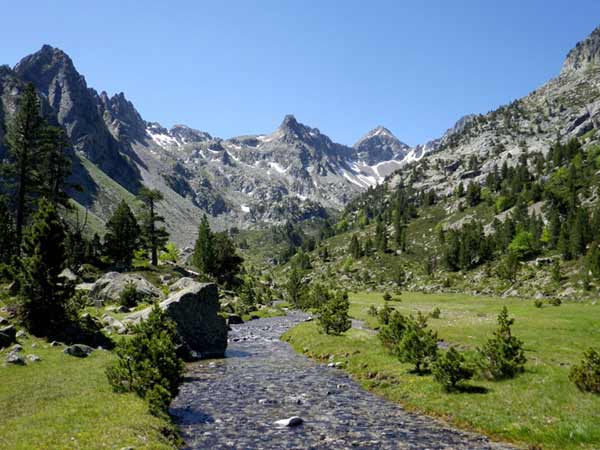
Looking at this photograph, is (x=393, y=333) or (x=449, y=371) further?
(x=393, y=333)

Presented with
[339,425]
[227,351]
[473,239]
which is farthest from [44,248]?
[473,239]

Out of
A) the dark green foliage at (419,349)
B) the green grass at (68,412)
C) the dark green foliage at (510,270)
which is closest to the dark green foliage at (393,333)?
the dark green foliage at (419,349)

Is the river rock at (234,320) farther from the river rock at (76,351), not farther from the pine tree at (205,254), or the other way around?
the pine tree at (205,254)

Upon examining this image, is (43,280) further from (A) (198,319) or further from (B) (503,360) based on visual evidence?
(B) (503,360)

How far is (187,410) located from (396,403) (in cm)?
1301

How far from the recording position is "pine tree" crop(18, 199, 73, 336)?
35.3m

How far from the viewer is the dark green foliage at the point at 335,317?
49.3 m

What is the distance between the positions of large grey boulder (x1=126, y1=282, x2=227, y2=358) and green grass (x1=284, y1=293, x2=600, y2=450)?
997 cm

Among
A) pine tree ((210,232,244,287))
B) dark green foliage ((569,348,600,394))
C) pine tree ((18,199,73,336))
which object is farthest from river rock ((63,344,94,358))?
pine tree ((210,232,244,287))

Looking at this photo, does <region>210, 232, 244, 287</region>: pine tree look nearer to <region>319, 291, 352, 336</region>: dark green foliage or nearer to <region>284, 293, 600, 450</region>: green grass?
<region>319, 291, 352, 336</region>: dark green foliage

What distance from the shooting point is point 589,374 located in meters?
21.1

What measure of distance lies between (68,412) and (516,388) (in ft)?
78.7

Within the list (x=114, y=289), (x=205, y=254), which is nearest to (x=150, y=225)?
(x=205, y=254)

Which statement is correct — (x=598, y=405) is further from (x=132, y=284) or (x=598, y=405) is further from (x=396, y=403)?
(x=132, y=284)
